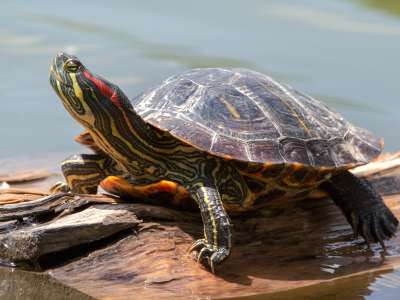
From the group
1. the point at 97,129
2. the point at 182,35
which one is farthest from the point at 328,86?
the point at 97,129

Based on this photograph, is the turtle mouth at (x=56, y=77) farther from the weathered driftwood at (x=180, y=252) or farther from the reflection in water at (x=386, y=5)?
the reflection in water at (x=386, y=5)

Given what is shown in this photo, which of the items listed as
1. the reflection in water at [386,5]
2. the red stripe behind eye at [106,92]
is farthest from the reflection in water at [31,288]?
the reflection in water at [386,5]

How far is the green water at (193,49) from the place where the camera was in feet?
23.1

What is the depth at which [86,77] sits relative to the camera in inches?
165

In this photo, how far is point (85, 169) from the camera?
462 cm

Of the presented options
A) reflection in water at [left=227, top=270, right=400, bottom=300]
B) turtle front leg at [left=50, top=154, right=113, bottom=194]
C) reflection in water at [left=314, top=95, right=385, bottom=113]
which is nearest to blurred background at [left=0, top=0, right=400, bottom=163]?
reflection in water at [left=314, top=95, right=385, bottom=113]

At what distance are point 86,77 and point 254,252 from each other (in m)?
1.20

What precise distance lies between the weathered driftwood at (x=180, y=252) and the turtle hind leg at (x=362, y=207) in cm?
7

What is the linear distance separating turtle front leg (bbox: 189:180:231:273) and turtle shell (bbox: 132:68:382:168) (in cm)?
27

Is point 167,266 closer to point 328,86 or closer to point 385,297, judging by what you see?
point 385,297

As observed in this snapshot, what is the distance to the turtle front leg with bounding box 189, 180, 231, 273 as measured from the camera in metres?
4.06

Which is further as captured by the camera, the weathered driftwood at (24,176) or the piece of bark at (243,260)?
the weathered driftwood at (24,176)

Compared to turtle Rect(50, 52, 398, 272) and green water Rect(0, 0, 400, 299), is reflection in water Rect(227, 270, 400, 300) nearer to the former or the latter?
A: turtle Rect(50, 52, 398, 272)

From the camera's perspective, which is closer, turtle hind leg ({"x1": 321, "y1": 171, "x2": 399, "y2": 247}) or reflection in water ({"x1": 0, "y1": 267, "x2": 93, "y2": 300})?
reflection in water ({"x1": 0, "y1": 267, "x2": 93, "y2": 300})
